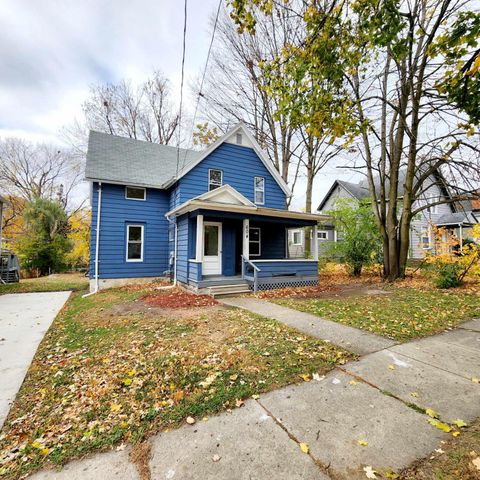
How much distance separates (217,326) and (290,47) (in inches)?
219

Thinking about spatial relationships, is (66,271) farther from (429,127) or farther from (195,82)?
(429,127)

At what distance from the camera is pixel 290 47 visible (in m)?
4.59

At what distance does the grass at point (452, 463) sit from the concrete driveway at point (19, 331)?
3791 mm

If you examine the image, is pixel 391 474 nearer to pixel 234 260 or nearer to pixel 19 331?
pixel 19 331

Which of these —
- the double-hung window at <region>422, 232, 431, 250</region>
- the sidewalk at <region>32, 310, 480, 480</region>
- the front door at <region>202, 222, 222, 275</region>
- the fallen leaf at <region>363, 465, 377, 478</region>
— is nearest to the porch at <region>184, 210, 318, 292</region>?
the front door at <region>202, 222, 222, 275</region>

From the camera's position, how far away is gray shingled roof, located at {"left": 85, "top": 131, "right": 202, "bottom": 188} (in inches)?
448

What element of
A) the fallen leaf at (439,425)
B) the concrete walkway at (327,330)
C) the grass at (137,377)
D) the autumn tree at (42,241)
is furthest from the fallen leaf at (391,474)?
the autumn tree at (42,241)

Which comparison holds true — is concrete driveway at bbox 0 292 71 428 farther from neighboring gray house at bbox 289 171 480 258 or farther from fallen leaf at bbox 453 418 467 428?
neighboring gray house at bbox 289 171 480 258

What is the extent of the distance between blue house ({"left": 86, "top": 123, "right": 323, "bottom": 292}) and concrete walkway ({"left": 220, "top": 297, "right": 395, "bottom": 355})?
9.46 feet

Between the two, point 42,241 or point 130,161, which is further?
point 42,241

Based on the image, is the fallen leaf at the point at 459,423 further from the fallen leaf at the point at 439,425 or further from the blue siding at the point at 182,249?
the blue siding at the point at 182,249

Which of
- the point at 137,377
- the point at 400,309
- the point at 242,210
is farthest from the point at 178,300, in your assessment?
the point at 400,309

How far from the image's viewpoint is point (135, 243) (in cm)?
1190

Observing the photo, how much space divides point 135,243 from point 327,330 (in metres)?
9.88
